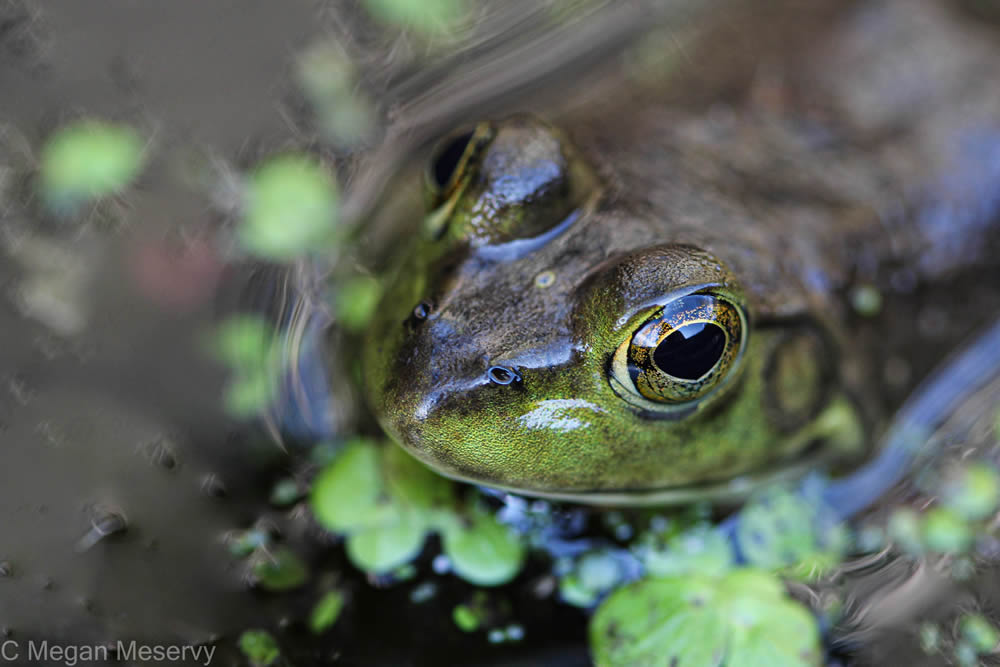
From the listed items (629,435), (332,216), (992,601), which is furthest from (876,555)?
(332,216)

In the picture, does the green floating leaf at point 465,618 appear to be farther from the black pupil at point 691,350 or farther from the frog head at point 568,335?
the black pupil at point 691,350

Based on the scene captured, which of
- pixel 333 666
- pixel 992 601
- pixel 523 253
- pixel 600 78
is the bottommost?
pixel 992 601

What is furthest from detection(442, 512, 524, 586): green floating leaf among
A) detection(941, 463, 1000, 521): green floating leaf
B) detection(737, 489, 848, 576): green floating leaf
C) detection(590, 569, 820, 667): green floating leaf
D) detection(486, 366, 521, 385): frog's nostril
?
detection(941, 463, 1000, 521): green floating leaf

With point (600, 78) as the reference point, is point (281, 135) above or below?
above

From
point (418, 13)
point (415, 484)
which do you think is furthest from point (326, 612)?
point (418, 13)

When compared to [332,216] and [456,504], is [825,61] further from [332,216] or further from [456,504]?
[456,504]

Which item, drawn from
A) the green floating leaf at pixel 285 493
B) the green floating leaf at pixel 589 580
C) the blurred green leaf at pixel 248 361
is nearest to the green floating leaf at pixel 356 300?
the blurred green leaf at pixel 248 361
